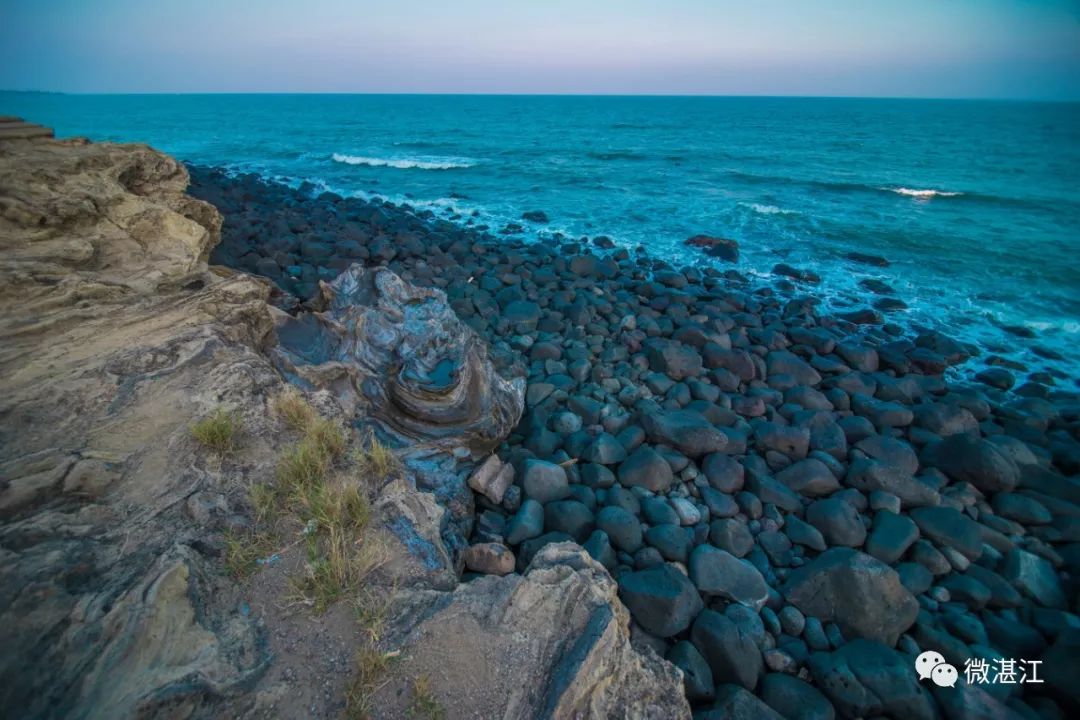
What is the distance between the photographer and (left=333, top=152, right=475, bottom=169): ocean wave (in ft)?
99.0

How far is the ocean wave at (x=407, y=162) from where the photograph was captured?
30.2 meters

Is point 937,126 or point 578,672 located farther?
point 937,126

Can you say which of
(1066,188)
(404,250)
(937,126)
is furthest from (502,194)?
(937,126)

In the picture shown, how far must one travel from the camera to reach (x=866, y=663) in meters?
3.67

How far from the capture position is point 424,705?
2.24 meters

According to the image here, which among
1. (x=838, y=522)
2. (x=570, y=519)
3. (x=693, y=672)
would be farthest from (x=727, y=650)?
(x=838, y=522)

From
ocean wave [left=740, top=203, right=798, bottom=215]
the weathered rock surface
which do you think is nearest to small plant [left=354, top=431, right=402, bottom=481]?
the weathered rock surface

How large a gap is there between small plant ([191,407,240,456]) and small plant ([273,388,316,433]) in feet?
1.35

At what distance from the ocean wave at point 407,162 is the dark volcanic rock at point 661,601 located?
29570 millimetres

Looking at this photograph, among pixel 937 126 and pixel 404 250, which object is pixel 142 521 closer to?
pixel 404 250

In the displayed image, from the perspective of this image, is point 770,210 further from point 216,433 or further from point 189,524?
point 189,524

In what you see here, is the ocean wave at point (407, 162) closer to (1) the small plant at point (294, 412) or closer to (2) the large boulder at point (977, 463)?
(2) the large boulder at point (977, 463)

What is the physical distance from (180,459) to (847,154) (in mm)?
42943

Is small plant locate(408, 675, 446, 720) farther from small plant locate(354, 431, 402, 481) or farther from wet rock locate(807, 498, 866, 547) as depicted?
wet rock locate(807, 498, 866, 547)
